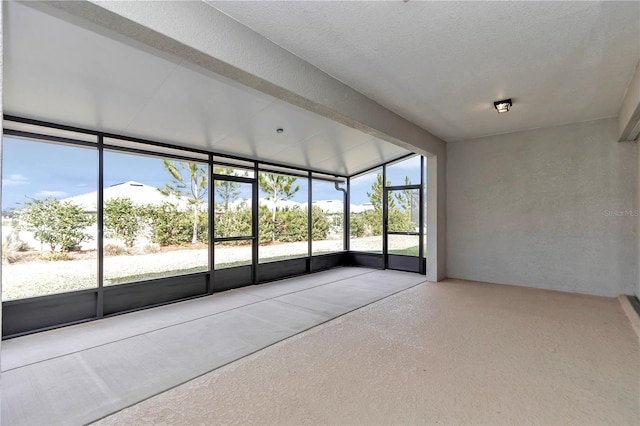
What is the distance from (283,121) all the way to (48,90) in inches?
98.6

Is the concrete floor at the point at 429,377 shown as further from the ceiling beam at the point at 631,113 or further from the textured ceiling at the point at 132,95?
the textured ceiling at the point at 132,95

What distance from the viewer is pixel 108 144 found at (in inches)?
167

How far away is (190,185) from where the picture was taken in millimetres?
5148

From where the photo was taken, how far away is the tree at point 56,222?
3678 millimetres

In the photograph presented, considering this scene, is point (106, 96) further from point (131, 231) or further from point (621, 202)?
point (621, 202)

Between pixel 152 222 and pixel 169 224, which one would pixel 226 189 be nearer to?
pixel 169 224

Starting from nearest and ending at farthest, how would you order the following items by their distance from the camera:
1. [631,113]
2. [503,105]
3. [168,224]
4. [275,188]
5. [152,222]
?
[631,113]
[503,105]
[152,222]
[168,224]
[275,188]

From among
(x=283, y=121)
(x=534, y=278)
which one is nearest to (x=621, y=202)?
(x=534, y=278)

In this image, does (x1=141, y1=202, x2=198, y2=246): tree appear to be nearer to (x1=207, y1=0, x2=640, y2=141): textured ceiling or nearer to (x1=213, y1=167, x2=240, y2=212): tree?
(x1=213, y1=167, x2=240, y2=212): tree

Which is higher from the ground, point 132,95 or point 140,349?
point 132,95

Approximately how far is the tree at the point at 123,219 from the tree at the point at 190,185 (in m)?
0.53

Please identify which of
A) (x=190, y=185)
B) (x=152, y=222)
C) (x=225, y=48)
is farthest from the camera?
(x=190, y=185)

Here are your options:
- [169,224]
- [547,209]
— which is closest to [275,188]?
[169,224]

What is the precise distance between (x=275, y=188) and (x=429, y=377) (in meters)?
4.74
